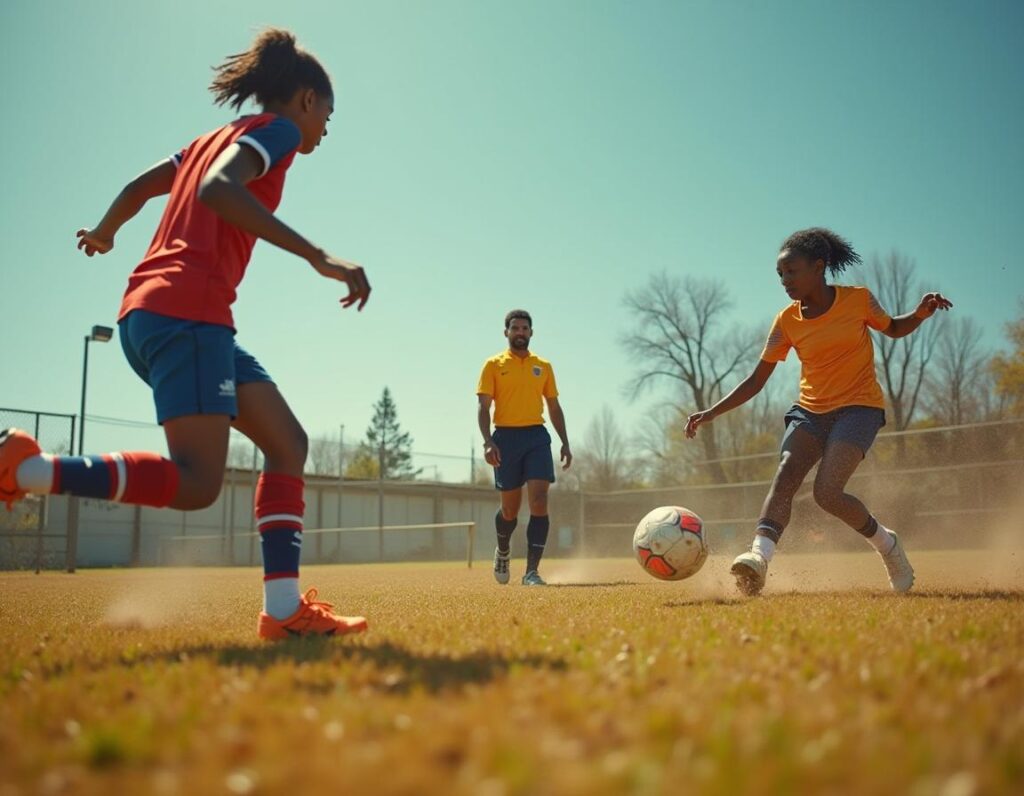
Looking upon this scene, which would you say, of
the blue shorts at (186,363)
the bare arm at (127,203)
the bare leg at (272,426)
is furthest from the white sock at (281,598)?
the bare arm at (127,203)

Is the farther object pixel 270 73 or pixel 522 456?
pixel 522 456

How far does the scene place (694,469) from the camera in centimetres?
2995

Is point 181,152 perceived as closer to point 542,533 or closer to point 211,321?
point 211,321

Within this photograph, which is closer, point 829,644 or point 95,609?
point 829,644

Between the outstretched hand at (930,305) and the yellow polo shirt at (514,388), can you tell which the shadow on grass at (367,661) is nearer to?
the outstretched hand at (930,305)

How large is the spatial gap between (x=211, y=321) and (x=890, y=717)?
2.56 m

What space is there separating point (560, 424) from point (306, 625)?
573 cm

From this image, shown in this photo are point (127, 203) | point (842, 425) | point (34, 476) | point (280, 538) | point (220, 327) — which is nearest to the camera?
point (34, 476)

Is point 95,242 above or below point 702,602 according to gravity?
above

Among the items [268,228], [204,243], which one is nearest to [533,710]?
[268,228]

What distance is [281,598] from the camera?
337cm

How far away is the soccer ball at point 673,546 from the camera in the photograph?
18.8ft

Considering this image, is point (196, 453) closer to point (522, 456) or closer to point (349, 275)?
point (349, 275)

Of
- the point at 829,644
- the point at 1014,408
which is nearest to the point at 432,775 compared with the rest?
the point at 829,644
